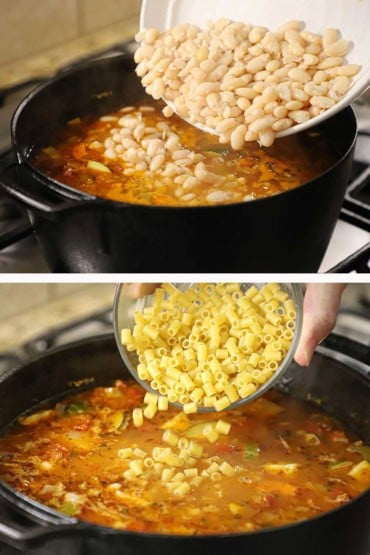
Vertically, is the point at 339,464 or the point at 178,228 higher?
the point at 178,228

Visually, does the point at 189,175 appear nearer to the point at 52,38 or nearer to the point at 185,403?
the point at 185,403

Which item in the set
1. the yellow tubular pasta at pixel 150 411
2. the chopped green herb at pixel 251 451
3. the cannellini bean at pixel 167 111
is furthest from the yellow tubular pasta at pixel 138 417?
the cannellini bean at pixel 167 111

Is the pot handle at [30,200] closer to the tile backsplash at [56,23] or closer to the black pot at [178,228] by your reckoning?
the black pot at [178,228]

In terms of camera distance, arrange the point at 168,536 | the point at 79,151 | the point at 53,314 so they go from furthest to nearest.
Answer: the point at 53,314, the point at 79,151, the point at 168,536

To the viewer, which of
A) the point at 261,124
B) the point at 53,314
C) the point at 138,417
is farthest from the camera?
the point at 53,314

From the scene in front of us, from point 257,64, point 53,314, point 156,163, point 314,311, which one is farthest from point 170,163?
point 53,314

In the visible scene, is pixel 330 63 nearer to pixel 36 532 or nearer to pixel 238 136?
pixel 238 136
